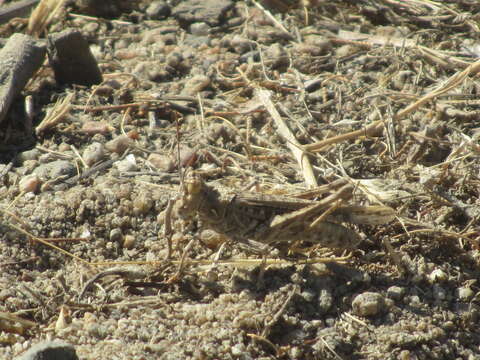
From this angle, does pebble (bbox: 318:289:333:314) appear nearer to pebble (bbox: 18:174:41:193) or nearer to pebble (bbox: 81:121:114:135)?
pebble (bbox: 18:174:41:193)

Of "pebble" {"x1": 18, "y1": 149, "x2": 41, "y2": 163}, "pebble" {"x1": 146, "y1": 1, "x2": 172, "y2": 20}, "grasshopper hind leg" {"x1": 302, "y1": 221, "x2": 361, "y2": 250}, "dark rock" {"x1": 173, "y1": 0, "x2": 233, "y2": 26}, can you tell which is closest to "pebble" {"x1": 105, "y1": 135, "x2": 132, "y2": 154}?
"pebble" {"x1": 18, "y1": 149, "x2": 41, "y2": 163}

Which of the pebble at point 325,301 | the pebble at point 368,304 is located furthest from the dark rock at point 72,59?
the pebble at point 368,304

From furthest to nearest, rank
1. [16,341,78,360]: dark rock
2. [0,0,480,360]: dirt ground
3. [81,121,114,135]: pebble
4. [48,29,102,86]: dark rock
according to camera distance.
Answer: [48,29,102,86]: dark rock → [81,121,114,135]: pebble → [0,0,480,360]: dirt ground → [16,341,78,360]: dark rock

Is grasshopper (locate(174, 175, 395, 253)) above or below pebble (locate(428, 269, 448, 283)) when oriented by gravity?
above

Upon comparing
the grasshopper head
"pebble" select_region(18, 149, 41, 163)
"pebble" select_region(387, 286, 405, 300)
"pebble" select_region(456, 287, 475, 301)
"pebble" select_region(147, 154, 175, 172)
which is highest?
the grasshopper head

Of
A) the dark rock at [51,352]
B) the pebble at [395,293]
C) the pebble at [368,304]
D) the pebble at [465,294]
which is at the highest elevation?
the dark rock at [51,352]

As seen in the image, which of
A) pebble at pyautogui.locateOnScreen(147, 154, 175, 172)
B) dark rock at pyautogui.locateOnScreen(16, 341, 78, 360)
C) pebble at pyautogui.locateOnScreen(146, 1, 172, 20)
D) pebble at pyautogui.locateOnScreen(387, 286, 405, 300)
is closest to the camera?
dark rock at pyautogui.locateOnScreen(16, 341, 78, 360)

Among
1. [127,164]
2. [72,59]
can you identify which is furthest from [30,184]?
[72,59]

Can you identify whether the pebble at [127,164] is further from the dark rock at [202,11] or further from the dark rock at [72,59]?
the dark rock at [202,11]
